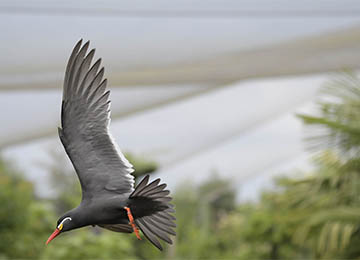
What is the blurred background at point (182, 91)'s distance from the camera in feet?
11.4

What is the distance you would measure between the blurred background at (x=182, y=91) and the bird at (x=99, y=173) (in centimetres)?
231

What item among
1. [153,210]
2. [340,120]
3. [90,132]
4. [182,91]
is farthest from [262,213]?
[153,210]

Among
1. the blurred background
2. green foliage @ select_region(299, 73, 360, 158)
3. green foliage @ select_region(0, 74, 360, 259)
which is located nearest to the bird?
green foliage @ select_region(0, 74, 360, 259)

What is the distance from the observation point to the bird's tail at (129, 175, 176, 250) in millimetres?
729

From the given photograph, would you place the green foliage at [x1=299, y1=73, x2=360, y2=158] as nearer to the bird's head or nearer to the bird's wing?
the bird's wing

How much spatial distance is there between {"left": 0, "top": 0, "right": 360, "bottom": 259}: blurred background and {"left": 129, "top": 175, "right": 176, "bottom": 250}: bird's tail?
243cm

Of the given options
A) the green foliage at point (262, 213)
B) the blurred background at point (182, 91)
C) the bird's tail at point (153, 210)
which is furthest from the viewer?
the green foliage at point (262, 213)

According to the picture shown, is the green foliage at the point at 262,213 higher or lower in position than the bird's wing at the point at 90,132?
lower

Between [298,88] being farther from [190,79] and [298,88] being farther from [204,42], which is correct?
[204,42]

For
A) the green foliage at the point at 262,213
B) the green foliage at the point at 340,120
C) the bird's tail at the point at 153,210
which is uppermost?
the bird's tail at the point at 153,210

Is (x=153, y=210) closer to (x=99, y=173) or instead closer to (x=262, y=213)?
(x=99, y=173)

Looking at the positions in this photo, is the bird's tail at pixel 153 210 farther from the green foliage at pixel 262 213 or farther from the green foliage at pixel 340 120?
the green foliage at pixel 340 120

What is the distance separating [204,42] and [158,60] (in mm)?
319

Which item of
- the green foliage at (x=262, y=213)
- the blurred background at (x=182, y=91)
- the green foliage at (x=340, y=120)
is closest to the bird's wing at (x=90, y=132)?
the green foliage at (x=262, y=213)
